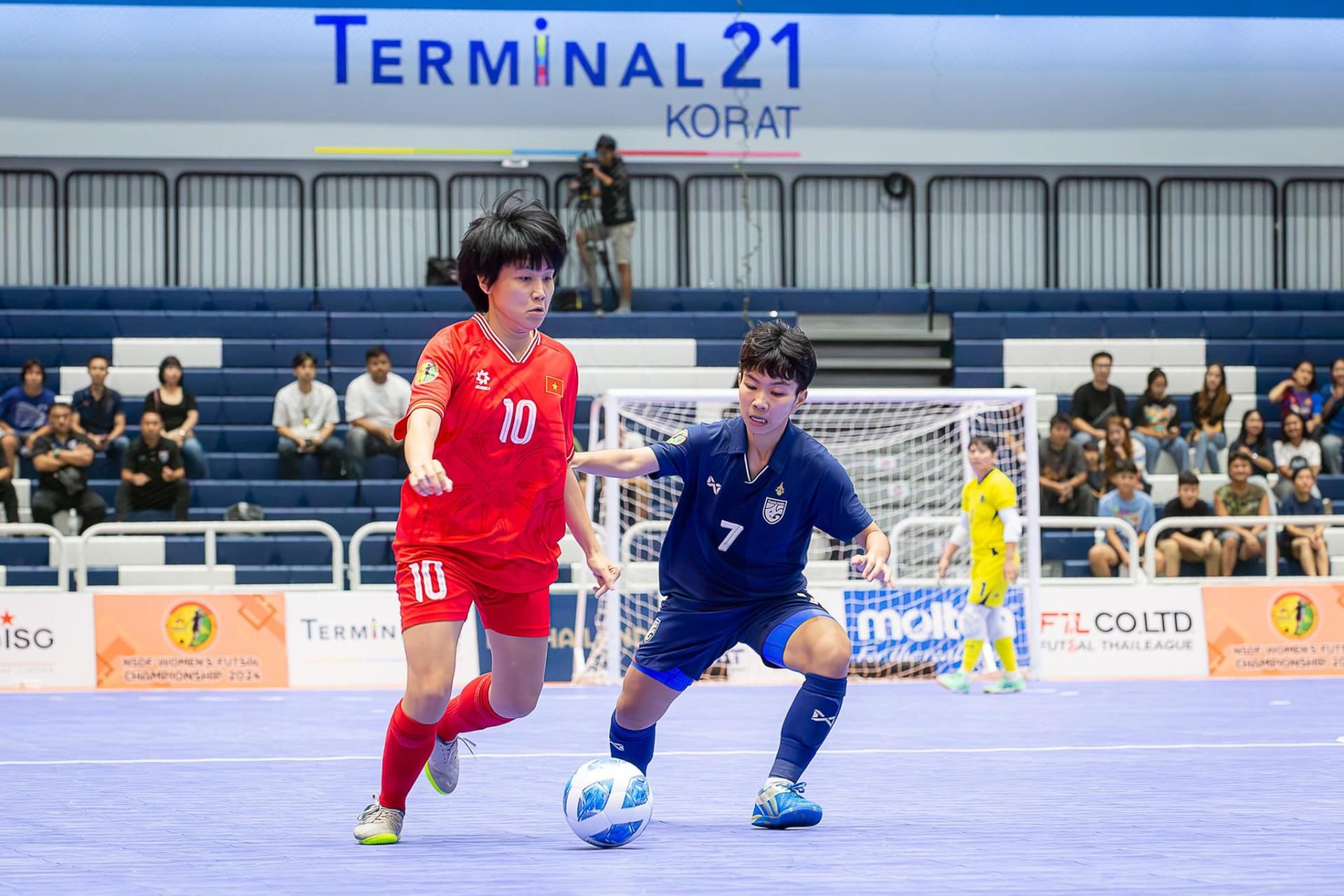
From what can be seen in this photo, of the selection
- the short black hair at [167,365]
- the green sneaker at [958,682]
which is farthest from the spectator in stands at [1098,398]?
the short black hair at [167,365]

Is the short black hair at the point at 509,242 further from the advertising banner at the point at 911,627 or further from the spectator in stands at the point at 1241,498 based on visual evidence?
the spectator in stands at the point at 1241,498

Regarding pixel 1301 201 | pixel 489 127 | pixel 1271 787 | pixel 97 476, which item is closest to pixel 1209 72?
pixel 1301 201

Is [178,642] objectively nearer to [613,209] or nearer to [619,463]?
[613,209]

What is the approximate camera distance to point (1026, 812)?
5762 mm

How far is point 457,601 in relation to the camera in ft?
16.9

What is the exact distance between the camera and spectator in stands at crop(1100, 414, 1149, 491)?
15.7 meters

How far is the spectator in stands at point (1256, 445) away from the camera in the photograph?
1627 cm

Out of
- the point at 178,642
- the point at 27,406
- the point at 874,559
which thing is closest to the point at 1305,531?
the point at 178,642

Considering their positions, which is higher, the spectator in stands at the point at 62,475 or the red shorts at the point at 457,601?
the spectator in stands at the point at 62,475

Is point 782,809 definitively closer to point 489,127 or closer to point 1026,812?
point 1026,812

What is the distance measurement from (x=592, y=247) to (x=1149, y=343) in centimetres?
634

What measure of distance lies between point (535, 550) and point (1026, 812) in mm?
1963

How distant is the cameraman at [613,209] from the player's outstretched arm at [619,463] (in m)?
12.5

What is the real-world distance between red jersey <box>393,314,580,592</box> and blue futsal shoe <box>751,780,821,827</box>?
40.8 inches
